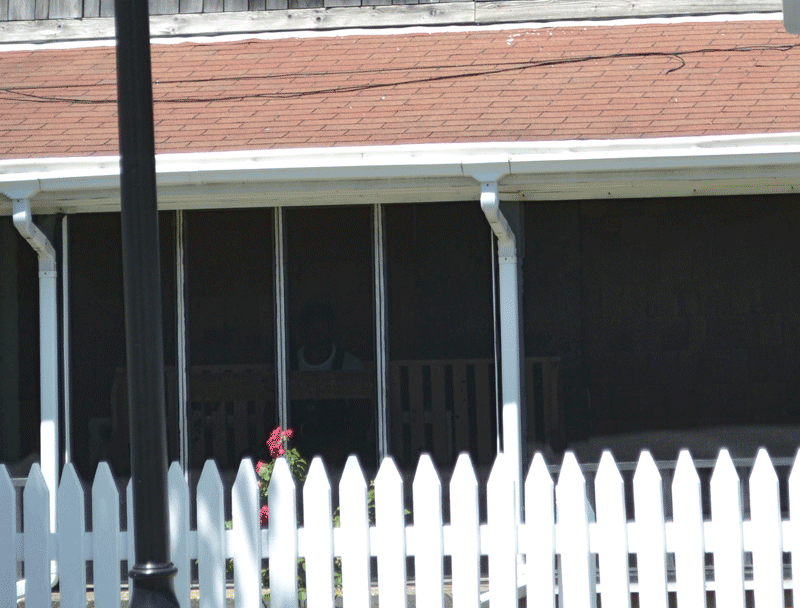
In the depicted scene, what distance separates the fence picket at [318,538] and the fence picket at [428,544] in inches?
14.5

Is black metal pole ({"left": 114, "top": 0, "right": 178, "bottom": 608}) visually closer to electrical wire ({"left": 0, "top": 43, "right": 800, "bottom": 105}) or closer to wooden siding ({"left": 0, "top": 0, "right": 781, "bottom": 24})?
electrical wire ({"left": 0, "top": 43, "right": 800, "bottom": 105})

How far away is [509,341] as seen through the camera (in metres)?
5.98

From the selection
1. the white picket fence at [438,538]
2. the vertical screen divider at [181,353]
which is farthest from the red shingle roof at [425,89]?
the white picket fence at [438,538]

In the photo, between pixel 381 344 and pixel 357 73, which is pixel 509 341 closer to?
pixel 381 344

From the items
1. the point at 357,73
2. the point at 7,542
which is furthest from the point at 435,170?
the point at 7,542

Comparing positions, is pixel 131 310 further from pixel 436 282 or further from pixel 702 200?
pixel 702 200

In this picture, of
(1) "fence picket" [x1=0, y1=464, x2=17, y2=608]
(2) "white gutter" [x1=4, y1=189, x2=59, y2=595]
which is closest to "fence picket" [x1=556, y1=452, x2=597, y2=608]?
(1) "fence picket" [x1=0, y1=464, x2=17, y2=608]

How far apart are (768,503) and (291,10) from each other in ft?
18.3

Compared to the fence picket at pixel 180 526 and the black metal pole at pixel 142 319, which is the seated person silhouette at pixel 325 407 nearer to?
the fence picket at pixel 180 526

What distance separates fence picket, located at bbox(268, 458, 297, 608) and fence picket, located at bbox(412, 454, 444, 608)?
514 mm

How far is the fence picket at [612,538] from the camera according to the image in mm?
3982

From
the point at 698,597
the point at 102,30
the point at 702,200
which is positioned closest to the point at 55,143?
the point at 102,30

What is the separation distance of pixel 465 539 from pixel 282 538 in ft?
2.51

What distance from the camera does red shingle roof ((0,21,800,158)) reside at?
20.1 feet
